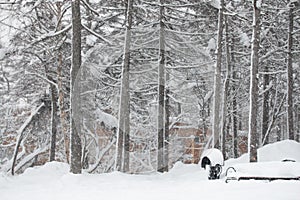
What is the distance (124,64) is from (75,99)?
2.88 meters

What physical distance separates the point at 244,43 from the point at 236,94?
15.7 feet

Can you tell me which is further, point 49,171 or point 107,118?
point 107,118

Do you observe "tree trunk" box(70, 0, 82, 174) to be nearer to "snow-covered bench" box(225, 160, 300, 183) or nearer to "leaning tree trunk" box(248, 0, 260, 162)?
"leaning tree trunk" box(248, 0, 260, 162)

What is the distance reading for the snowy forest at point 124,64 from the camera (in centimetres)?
1391

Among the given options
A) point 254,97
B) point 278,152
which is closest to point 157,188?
point 254,97

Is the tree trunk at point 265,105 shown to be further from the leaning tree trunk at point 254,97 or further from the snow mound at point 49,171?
the snow mound at point 49,171

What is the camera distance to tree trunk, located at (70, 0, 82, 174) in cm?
1172

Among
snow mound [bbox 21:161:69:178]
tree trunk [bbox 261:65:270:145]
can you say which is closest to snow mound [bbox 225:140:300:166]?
tree trunk [bbox 261:65:270:145]

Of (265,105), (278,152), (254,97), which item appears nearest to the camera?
(254,97)

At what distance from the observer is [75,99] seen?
12.0 m

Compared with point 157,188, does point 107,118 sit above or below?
above

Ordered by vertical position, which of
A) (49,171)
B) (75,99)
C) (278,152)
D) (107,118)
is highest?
(75,99)

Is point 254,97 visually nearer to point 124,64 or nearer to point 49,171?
point 124,64

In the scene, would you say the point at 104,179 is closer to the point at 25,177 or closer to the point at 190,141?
the point at 25,177
